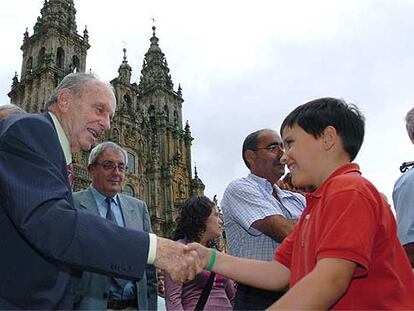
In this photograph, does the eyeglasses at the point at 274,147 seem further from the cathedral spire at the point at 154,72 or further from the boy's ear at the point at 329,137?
the cathedral spire at the point at 154,72

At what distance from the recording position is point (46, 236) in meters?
2.41

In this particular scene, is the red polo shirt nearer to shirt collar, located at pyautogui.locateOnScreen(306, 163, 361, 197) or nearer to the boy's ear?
shirt collar, located at pyautogui.locateOnScreen(306, 163, 361, 197)

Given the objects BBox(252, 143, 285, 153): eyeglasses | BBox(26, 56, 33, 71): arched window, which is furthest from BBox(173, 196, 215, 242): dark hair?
BBox(26, 56, 33, 71): arched window

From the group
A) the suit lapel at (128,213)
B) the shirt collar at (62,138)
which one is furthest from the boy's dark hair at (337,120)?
the suit lapel at (128,213)

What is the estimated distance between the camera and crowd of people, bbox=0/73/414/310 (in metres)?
1.82

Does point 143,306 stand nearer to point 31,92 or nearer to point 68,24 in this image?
point 31,92

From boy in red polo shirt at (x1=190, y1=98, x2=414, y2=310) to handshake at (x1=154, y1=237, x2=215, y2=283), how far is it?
25 cm

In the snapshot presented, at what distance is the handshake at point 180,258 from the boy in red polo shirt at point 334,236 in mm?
248

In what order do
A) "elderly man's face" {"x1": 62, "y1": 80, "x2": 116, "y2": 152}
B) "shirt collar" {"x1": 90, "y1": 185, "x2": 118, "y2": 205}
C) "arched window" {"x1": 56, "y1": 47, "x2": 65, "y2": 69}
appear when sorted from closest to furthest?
"elderly man's face" {"x1": 62, "y1": 80, "x2": 116, "y2": 152} < "shirt collar" {"x1": 90, "y1": 185, "x2": 118, "y2": 205} < "arched window" {"x1": 56, "y1": 47, "x2": 65, "y2": 69}

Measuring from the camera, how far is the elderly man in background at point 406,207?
143 inches

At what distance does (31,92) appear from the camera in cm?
3203

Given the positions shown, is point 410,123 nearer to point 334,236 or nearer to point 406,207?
point 406,207

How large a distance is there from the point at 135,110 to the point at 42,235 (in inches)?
1427

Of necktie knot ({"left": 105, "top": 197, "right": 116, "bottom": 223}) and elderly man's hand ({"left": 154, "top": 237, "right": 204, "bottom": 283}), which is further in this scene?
necktie knot ({"left": 105, "top": 197, "right": 116, "bottom": 223})
